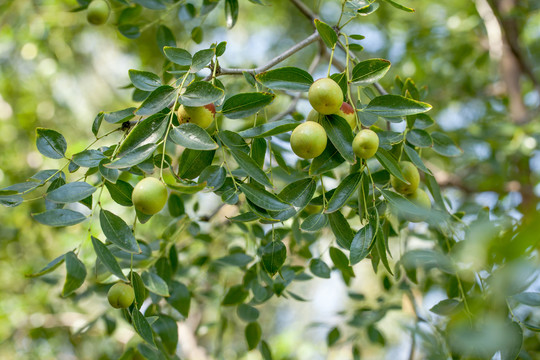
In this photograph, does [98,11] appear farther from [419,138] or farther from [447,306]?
[447,306]

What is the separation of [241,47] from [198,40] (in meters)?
2.24

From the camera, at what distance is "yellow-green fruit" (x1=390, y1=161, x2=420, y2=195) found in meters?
0.80

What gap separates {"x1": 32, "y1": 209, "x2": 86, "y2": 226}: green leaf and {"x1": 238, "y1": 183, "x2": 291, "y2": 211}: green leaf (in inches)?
10.0

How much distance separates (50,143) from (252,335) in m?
0.73

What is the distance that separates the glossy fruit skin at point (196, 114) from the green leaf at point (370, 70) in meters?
0.24

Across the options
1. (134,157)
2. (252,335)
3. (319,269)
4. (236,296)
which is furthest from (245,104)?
(252,335)

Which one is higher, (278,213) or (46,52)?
(278,213)

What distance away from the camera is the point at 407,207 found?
2.16ft

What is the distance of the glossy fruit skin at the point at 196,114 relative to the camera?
0.73m

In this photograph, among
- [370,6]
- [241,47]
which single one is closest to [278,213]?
[370,6]

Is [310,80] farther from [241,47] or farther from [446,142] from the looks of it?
[241,47]

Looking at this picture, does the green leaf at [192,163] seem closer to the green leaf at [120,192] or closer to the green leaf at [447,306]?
the green leaf at [120,192]

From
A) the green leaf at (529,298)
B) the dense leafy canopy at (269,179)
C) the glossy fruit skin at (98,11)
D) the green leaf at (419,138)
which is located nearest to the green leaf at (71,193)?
the dense leafy canopy at (269,179)

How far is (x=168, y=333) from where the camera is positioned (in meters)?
1.00
